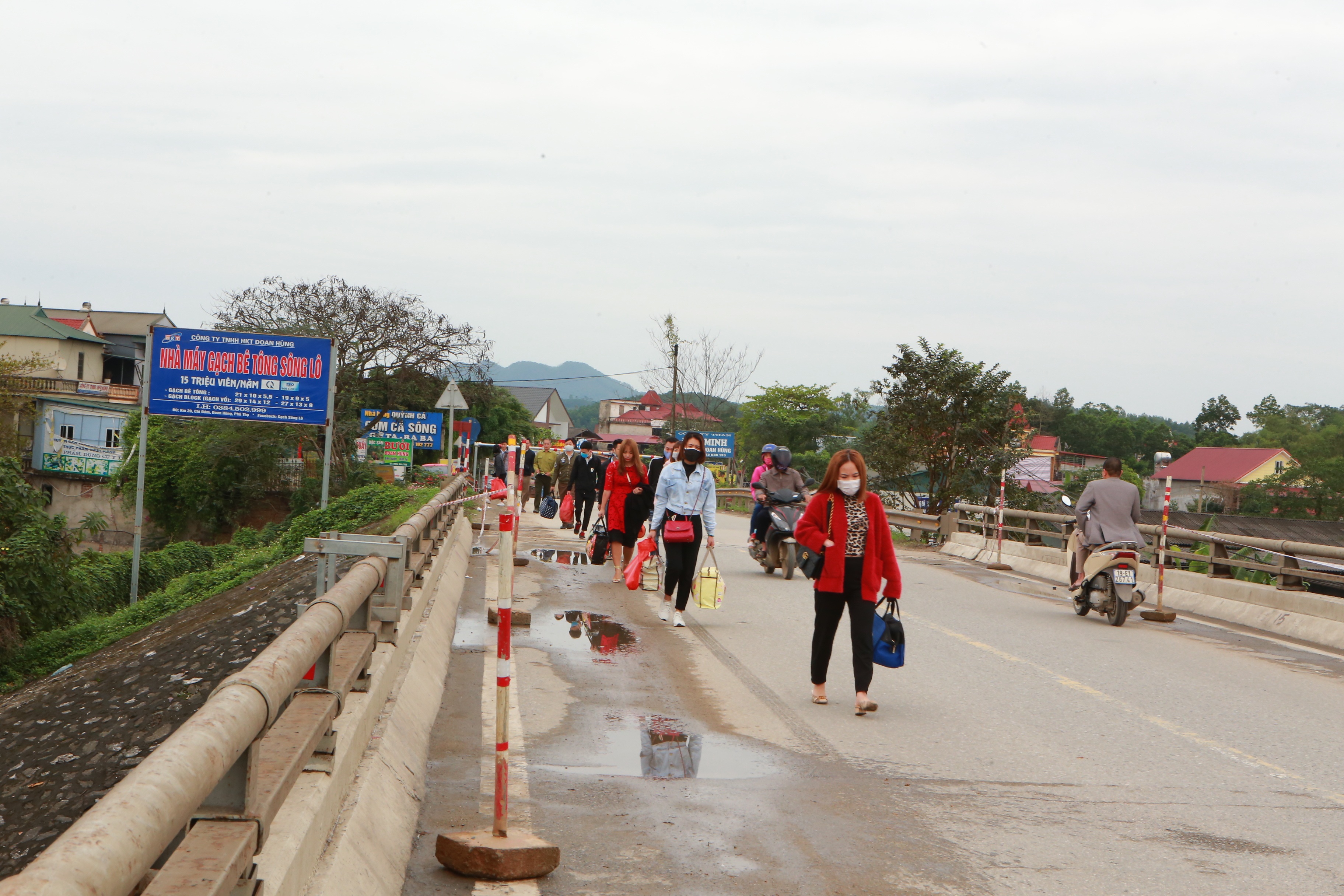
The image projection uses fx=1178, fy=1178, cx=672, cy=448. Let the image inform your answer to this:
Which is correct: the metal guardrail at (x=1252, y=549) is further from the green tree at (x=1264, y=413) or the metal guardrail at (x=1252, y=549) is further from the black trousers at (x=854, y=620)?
the green tree at (x=1264, y=413)

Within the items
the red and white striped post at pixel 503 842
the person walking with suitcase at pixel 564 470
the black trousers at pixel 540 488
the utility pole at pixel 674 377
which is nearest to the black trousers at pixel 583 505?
the person walking with suitcase at pixel 564 470

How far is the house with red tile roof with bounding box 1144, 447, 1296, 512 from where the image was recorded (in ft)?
303

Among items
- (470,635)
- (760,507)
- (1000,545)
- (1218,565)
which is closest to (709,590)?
(470,635)

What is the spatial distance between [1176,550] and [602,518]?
823 cm

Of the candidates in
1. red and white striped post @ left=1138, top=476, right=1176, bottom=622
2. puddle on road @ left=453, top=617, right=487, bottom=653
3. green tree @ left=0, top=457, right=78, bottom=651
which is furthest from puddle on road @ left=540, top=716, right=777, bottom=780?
green tree @ left=0, top=457, right=78, bottom=651

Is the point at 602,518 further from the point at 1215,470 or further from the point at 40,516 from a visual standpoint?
the point at 1215,470

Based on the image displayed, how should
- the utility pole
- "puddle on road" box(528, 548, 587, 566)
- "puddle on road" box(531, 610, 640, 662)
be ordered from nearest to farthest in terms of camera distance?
"puddle on road" box(531, 610, 640, 662) → "puddle on road" box(528, 548, 587, 566) → the utility pole

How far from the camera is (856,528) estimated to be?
816cm

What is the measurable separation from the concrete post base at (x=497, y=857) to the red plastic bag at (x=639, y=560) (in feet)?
27.2

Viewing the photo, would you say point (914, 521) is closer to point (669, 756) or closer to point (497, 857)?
point (669, 756)

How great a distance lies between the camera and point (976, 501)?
31844 mm

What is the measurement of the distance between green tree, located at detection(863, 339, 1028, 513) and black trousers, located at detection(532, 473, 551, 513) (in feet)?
30.8

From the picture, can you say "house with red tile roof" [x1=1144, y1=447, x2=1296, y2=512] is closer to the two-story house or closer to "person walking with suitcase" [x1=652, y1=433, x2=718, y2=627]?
the two-story house

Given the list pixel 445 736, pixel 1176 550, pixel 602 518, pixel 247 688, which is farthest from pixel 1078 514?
pixel 247 688
